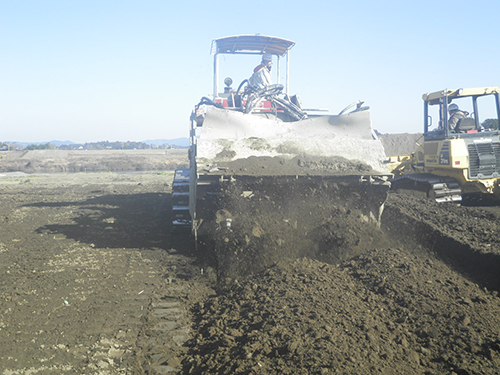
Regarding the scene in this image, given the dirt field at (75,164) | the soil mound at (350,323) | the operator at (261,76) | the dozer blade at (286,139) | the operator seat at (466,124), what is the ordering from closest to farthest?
the soil mound at (350,323) < the dozer blade at (286,139) < the operator at (261,76) < the operator seat at (466,124) < the dirt field at (75,164)

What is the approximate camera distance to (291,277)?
5.16 metres

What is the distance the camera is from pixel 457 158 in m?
10.2

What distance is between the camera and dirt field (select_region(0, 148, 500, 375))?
11.5ft

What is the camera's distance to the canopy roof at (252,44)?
10953 mm

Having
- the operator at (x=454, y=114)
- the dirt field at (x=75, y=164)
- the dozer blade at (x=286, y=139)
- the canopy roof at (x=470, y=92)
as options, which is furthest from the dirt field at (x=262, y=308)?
the dirt field at (x=75, y=164)

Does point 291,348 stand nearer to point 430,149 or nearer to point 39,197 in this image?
point 430,149

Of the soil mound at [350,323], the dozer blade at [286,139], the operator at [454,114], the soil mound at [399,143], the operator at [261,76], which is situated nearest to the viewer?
the soil mound at [350,323]

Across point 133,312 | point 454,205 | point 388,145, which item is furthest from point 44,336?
point 388,145

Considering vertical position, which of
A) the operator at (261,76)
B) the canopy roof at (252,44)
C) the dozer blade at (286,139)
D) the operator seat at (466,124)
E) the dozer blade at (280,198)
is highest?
the canopy roof at (252,44)

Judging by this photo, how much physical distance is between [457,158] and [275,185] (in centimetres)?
586

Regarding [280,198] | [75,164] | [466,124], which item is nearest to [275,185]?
[280,198]

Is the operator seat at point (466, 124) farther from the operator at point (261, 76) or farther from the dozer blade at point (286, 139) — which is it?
the operator at point (261, 76)

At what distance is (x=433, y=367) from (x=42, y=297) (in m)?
4.22

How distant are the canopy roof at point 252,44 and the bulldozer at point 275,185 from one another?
431 cm
